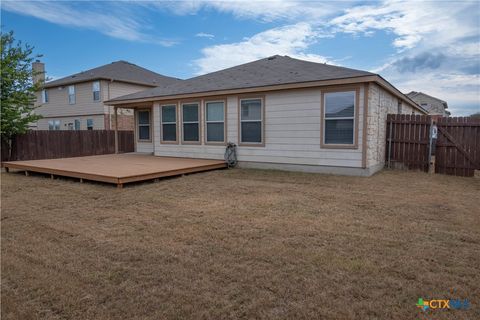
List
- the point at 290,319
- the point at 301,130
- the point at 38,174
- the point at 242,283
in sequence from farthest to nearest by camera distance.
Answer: the point at 38,174 → the point at 301,130 → the point at 242,283 → the point at 290,319

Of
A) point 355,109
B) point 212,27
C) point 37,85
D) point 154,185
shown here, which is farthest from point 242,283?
point 212,27

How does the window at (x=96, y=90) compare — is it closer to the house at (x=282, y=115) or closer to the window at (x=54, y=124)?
the window at (x=54, y=124)

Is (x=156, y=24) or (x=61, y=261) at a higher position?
(x=156, y=24)

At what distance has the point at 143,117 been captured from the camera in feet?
44.0

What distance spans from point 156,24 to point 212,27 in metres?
2.46

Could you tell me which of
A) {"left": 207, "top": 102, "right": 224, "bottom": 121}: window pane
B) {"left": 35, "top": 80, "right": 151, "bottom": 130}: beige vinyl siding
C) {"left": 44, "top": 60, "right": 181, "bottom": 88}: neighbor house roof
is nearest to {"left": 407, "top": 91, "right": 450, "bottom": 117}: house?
{"left": 44, "top": 60, "right": 181, "bottom": 88}: neighbor house roof

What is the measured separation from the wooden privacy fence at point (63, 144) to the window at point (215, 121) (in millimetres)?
7284

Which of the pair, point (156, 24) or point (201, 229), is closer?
point (201, 229)

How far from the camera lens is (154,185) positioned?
709cm

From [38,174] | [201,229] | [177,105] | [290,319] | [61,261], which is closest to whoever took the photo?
[290,319]

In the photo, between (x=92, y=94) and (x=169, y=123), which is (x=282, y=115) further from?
(x=92, y=94)

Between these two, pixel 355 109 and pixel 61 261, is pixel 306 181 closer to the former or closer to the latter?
pixel 355 109

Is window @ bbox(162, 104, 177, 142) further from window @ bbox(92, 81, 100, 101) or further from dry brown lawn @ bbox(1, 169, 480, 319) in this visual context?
window @ bbox(92, 81, 100, 101)

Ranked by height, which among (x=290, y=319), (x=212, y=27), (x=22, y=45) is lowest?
(x=290, y=319)
